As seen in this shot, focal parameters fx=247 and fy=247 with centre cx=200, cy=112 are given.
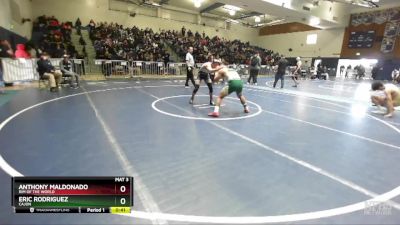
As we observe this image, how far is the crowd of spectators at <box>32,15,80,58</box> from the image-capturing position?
1538 centimetres

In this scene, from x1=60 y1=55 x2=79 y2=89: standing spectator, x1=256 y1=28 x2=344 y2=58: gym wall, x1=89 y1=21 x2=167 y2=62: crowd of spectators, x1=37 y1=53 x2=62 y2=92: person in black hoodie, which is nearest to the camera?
x1=37 y1=53 x2=62 y2=92: person in black hoodie

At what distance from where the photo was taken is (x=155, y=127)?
16.9ft

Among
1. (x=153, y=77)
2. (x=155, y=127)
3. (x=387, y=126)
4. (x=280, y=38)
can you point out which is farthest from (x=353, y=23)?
(x=155, y=127)

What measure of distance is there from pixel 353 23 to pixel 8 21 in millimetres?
30252

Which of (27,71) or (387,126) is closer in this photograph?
(387,126)

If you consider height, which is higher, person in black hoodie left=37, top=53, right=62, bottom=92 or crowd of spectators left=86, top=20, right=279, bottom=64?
crowd of spectators left=86, top=20, right=279, bottom=64

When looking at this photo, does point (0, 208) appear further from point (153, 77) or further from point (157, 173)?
point (153, 77)

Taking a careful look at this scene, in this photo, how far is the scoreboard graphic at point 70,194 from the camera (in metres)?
2.13

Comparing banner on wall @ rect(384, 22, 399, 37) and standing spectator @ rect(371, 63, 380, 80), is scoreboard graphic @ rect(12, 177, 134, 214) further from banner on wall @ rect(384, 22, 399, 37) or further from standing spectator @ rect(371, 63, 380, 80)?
banner on wall @ rect(384, 22, 399, 37)

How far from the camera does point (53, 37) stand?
55.8 ft

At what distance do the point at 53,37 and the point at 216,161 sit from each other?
58.8ft

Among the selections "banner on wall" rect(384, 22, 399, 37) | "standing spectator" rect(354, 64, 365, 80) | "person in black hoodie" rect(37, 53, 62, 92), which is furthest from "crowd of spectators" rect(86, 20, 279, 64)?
"banner on wall" rect(384, 22, 399, 37)

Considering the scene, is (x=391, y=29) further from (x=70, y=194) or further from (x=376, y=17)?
(x=70, y=194)

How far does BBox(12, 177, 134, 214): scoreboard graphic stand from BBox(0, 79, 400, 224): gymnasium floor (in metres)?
0.14
